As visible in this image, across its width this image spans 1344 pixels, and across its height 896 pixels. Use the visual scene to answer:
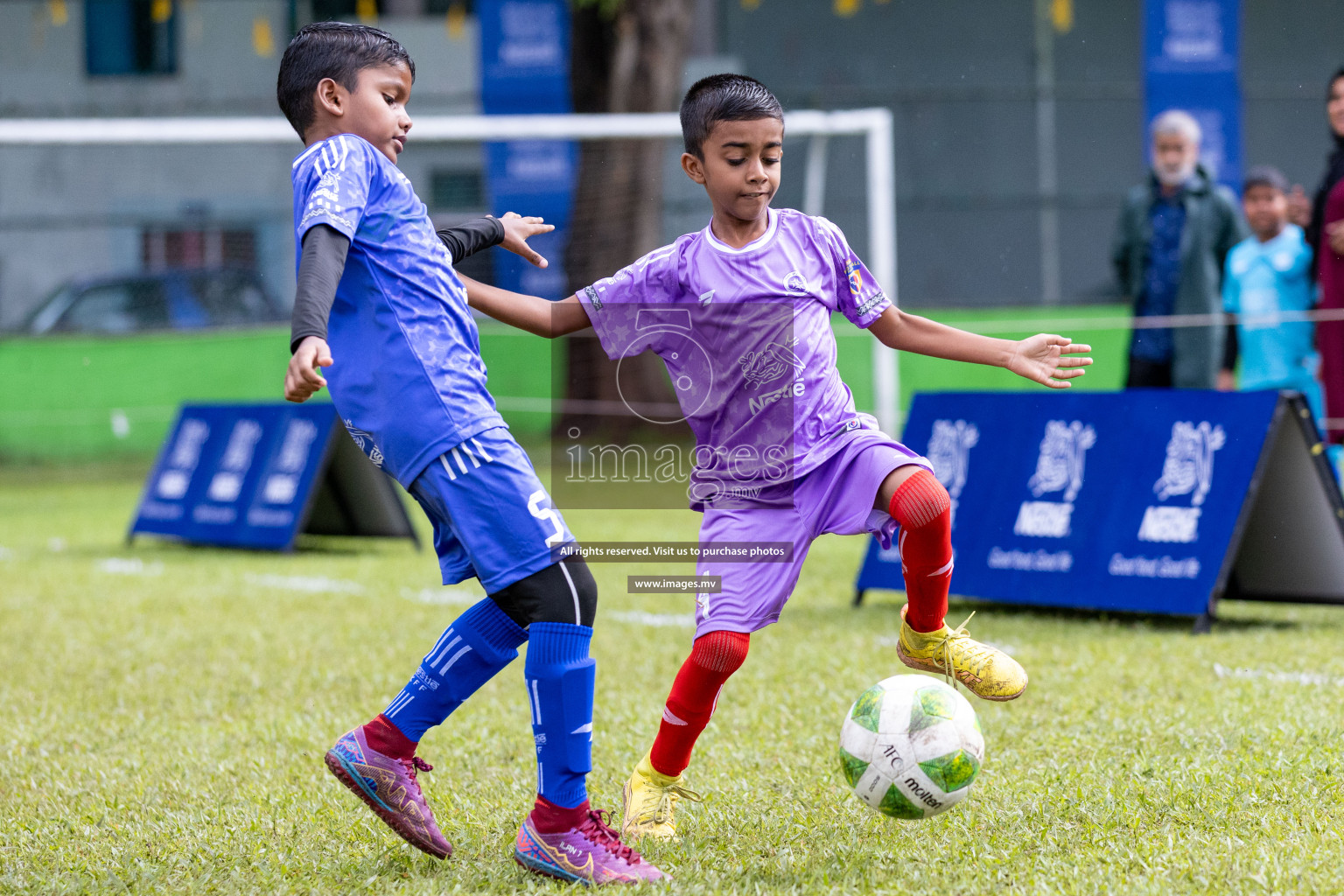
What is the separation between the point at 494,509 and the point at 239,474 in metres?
8.02

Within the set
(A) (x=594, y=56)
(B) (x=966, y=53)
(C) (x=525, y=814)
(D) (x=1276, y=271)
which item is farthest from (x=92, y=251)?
(C) (x=525, y=814)

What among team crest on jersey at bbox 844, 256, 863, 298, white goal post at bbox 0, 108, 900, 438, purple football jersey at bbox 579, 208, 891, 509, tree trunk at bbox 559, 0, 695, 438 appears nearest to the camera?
purple football jersey at bbox 579, 208, 891, 509

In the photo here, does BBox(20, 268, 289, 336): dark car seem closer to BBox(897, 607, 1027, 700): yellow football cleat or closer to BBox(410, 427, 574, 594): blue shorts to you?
BBox(897, 607, 1027, 700): yellow football cleat

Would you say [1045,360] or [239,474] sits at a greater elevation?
[1045,360]

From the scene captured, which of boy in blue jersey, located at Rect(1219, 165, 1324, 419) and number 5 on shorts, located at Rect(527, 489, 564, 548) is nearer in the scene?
number 5 on shorts, located at Rect(527, 489, 564, 548)

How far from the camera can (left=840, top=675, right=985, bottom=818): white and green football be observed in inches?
129

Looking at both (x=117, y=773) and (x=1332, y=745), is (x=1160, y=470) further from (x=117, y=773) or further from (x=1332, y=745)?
(x=117, y=773)

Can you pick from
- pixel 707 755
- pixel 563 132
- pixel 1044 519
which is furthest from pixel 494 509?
pixel 563 132

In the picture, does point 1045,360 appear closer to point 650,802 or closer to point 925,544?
point 925,544

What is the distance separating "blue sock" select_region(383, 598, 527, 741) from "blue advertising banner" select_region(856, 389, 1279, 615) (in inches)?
145

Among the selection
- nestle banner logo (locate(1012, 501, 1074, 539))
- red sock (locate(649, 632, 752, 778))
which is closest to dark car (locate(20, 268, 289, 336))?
nestle banner logo (locate(1012, 501, 1074, 539))

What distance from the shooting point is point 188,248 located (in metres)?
19.8

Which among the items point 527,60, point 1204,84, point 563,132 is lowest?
point 563,132

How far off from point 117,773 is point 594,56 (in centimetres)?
1429
